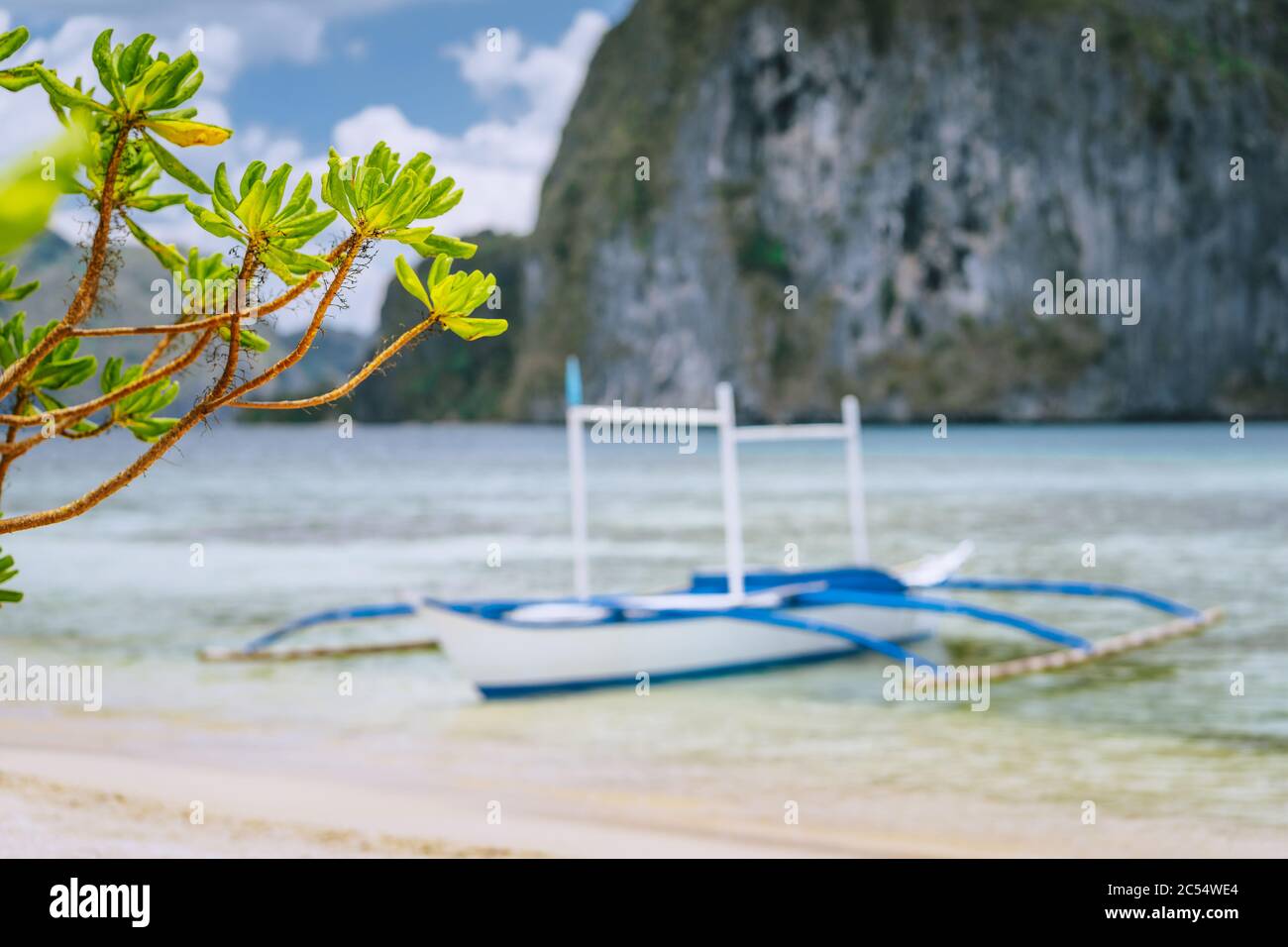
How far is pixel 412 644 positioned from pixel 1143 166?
328ft

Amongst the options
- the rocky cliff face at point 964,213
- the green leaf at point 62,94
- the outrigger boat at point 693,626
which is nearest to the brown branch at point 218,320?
the green leaf at point 62,94

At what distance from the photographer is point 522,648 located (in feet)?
38.1

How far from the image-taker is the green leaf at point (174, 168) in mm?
1932

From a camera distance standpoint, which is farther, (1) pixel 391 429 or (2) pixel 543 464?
(1) pixel 391 429

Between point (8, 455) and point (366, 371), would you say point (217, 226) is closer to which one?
point (366, 371)

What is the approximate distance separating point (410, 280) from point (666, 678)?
1031 centimetres

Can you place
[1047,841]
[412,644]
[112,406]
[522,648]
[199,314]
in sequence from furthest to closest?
[412,644] < [522,648] < [1047,841] < [112,406] < [199,314]

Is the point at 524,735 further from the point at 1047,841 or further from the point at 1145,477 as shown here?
the point at 1145,477

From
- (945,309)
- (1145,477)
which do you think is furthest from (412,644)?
(945,309)

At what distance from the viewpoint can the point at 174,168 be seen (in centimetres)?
198

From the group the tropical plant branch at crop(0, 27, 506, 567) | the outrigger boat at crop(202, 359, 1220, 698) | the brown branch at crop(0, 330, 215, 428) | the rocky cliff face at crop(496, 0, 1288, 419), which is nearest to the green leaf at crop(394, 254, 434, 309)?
the tropical plant branch at crop(0, 27, 506, 567)

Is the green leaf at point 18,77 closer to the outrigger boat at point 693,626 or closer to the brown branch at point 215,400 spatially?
the brown branch at point 215,400
